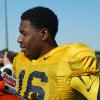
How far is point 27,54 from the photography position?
385cm

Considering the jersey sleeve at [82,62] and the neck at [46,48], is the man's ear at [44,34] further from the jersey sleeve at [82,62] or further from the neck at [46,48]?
the jersey sleeve at [82,62]

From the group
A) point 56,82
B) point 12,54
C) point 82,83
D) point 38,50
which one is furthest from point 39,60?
point 12,54

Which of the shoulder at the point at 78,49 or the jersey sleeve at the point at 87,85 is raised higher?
the shoulder at the point at 78,49

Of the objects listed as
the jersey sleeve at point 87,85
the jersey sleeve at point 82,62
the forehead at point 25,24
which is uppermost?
the forehead at point 25,24

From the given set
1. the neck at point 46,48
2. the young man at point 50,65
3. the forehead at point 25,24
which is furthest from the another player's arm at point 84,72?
the forehead at point 25,24

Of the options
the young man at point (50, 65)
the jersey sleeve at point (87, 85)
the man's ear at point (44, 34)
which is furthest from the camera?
the man's ear at point (44, 34)

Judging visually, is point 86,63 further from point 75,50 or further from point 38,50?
point 38,50

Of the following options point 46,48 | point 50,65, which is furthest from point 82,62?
point 46,48

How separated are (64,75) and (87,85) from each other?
0.74ft

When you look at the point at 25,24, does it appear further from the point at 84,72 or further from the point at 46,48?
the point at 84,72

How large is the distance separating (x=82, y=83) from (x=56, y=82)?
0.90 feet

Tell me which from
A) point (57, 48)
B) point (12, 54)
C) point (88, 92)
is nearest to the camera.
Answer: point (88, 92)

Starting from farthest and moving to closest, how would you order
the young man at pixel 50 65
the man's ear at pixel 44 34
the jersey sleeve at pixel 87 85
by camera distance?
the man's ear at pixel 44 34 → the young man at pixel 50 65 → the jersey sleeve at pixel 87 85

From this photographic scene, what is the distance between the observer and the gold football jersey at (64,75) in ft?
11.3
